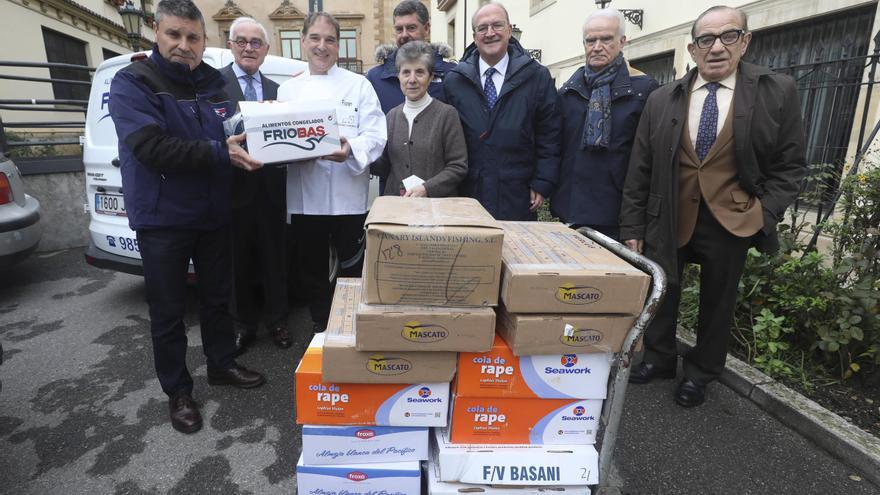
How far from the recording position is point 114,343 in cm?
357

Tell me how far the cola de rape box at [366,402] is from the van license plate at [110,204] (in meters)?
2.97

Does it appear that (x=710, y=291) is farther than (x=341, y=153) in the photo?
Yes

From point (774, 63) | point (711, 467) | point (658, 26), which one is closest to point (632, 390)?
point (711, 467)

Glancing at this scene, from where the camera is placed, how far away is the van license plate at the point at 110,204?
3711mm

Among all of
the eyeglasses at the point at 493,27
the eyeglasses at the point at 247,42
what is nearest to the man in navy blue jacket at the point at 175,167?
the eyeglasses at the point at 247,42

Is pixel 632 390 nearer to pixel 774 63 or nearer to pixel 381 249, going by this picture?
pixel 381 249

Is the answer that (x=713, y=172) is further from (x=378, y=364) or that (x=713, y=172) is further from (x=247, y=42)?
(x=247, y=42)

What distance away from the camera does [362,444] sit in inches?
64.0

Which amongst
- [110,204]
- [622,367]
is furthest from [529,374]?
[110,204]

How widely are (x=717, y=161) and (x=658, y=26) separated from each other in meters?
6.31

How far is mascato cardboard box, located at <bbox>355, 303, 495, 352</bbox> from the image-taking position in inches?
57.4

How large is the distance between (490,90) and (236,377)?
2363 mm

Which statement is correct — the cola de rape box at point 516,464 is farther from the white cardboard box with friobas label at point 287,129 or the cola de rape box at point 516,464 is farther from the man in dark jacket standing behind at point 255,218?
the man in dark jacket standing behind at point 255,218

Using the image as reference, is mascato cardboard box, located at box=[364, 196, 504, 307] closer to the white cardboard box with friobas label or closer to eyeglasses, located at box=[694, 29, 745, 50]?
the white cardboard box with friobas label
